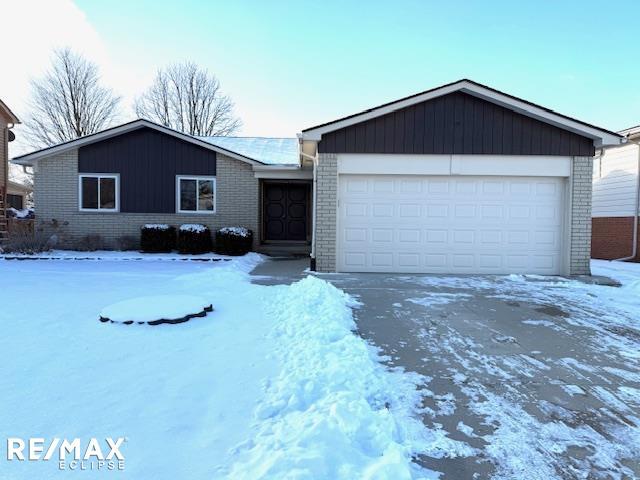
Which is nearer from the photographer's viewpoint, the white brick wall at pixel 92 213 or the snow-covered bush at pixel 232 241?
the snow-covered bush at pixel 232 241

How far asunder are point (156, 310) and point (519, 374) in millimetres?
4275

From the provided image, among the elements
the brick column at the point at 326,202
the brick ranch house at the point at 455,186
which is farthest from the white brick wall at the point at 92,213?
the brick column at the point at 326,202

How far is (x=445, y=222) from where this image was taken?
951 centimetres

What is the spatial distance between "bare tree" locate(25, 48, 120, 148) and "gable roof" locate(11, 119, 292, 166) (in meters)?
21.9

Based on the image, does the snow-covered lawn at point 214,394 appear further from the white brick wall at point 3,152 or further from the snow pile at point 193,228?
the white brick wall at point 3,152

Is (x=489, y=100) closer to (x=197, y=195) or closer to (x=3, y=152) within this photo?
(x=197, y=195)

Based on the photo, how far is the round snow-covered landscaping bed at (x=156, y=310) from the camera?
4.79 meters

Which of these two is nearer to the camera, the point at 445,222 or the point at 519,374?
the point at 519,374

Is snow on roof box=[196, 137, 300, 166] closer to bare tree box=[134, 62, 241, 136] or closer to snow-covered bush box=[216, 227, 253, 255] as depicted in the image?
snow-covered bush box=[216, 227, 253, 255]

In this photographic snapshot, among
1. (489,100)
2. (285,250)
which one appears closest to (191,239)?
(285,250)

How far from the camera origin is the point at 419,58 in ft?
41.4

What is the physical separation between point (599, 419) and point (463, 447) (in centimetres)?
116

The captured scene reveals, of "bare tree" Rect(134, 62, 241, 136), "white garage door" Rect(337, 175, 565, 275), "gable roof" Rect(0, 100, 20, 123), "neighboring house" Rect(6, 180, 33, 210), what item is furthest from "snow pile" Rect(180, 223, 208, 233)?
"bare tree" Rect(134, 62, 241, 136)

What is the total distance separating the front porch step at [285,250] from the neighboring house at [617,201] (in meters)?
9.76
